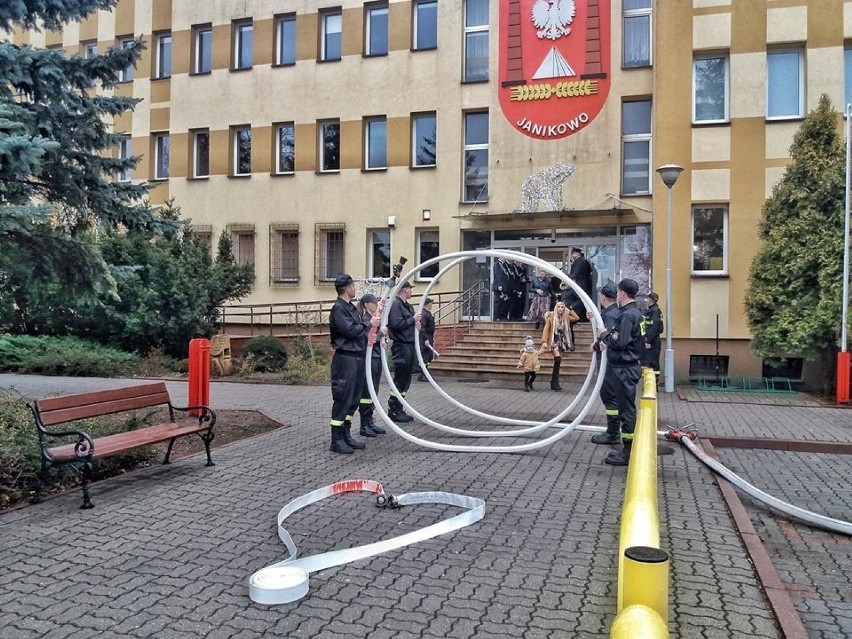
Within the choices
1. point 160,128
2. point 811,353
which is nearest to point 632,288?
A: point 811,353

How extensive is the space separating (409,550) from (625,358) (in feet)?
13.3

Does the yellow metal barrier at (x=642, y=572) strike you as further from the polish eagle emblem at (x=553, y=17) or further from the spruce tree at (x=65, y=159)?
the polish eagle emblem at (x=553, y=17)

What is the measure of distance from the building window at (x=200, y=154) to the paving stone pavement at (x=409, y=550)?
17061mm

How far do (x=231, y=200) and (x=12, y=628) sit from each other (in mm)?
19997

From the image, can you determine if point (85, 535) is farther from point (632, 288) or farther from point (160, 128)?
point (160, 128)

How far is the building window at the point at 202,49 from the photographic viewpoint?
23.0 metres

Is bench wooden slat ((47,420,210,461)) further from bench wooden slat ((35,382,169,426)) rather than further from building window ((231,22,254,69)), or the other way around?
building window ((231,22,254,69))

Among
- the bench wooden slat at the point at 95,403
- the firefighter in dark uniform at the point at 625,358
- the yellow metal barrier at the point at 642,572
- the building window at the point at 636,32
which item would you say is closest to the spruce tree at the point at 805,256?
the building window at the point at 636,32

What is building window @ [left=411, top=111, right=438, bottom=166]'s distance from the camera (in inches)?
801

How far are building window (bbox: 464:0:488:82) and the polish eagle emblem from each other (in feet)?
5.11

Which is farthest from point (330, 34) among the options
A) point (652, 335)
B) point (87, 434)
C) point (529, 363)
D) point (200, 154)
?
point (87, 434)

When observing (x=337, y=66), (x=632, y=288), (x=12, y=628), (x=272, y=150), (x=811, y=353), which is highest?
(x=337, y=66)

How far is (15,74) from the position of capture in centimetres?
841

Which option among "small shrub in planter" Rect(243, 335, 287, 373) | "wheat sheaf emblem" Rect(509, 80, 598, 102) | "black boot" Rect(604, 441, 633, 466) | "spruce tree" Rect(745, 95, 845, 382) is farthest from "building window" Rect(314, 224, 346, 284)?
"black boot" Rect(604, 441, 633, 466)
